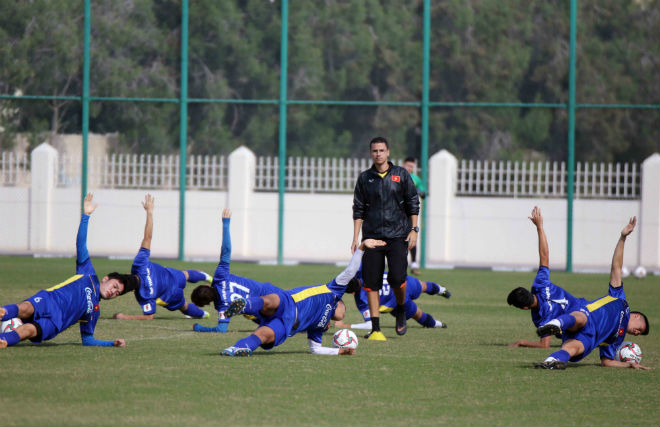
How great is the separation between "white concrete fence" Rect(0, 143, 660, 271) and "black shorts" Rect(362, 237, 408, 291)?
12129 millimetres

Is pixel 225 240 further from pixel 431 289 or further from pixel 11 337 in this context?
pixel 431 289

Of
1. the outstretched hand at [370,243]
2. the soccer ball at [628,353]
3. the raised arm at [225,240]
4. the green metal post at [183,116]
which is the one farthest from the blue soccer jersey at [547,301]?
the green metal post at [183,116]

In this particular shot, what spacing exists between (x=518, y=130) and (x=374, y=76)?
3.55 m

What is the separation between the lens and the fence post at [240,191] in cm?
2362

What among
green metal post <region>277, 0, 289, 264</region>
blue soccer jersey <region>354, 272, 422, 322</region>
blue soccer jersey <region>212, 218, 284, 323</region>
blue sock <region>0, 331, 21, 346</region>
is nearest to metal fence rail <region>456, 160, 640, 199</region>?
green metal post <region>277, 0, 289, 264</region>

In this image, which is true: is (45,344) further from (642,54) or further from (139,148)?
(642,54)

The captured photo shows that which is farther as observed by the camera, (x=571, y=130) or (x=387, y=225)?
(x=571, y=130)

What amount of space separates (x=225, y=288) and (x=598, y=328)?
11.8 ft

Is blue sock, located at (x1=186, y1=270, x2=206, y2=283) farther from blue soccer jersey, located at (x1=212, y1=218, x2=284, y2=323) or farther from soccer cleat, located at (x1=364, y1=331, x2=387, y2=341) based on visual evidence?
soccer cleat, located at (x1=364, y1=331, x2=387, y2=341)

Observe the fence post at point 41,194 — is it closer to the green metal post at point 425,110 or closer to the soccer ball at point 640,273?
the green metal post at point 425,110

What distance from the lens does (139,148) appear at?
23859mm

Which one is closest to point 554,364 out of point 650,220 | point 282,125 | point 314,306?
point 314,306

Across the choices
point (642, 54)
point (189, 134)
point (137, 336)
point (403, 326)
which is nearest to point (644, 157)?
point (642, 54)

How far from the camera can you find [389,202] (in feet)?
36.4
